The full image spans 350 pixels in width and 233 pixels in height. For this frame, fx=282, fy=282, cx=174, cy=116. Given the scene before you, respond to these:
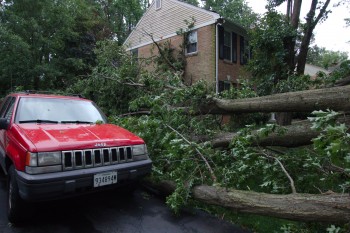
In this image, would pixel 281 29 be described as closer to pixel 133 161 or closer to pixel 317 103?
pixel 317 103

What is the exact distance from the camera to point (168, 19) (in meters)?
16.8

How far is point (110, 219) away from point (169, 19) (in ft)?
48.6

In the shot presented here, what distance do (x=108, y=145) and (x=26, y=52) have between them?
39.3ft

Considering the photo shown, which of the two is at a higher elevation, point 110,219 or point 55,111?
point 55,111

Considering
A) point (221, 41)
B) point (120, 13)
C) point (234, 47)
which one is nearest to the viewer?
point (221, 41)

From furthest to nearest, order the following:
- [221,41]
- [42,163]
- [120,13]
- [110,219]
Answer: [120,13]
[221,41]
[110,219]
[42,163]

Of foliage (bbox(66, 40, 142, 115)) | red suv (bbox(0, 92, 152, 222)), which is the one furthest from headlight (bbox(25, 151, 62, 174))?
foliage (bbox(66, 40, 142, 115))

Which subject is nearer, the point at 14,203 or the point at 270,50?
the point at 14,203

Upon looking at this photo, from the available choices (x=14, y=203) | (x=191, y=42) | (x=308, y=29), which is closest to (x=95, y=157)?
(x=14, y=203)

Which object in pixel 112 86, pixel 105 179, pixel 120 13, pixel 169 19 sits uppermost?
pixel 120 13

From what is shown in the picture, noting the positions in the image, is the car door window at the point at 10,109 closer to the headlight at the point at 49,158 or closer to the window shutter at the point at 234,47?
the headlight at the point at 49,158

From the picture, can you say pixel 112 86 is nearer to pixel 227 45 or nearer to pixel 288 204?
pixel 288 204

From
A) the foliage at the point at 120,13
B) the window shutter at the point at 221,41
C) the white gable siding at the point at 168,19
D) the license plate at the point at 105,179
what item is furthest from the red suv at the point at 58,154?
the foliage at the point at 120,13

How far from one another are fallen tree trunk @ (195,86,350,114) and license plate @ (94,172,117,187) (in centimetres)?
250
